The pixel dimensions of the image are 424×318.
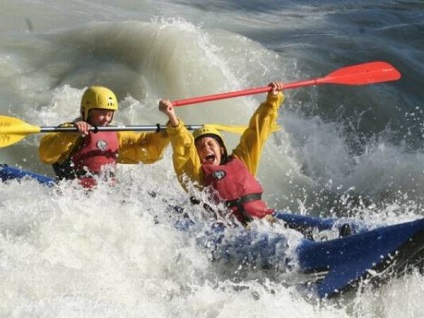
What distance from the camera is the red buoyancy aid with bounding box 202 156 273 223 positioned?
5.61m

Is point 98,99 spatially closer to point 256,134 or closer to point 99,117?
point 99,117

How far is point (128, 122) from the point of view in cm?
848

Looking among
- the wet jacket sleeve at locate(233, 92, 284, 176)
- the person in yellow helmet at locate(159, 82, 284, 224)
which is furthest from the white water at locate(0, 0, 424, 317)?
the wet jacket sleeve at locate(233, 92, 284, 176)

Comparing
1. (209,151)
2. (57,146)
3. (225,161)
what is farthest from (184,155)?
(57,146)

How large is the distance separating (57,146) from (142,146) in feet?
2.15

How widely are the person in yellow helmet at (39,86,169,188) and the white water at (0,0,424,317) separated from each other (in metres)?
0.21

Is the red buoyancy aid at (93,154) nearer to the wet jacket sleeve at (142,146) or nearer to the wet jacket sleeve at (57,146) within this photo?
the wet jacket sleeve at (57,146)

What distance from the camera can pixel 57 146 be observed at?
5.97 metres

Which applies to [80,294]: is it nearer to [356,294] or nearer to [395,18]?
[356,294]

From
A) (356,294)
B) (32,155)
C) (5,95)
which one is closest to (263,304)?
(356,294)

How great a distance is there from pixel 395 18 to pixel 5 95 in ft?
26.0

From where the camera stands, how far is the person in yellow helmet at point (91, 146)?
598 cm

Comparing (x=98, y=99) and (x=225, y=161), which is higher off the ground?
(x=98, y=99)

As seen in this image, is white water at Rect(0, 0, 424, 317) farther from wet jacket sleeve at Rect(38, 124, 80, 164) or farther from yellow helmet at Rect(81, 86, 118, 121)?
yellow helmet at Rect(81, 86, 118, 121)
